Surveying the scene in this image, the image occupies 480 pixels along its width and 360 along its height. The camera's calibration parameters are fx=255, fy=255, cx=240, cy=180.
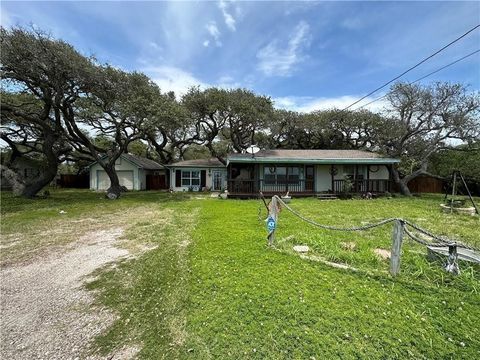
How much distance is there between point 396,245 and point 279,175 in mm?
12996

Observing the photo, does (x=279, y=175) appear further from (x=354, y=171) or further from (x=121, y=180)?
(x=121, y=180)

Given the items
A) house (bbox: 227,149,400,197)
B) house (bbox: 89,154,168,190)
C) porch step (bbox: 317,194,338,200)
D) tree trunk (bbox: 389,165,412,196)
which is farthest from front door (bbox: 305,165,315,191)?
house (bbox: 89,154,168,190)

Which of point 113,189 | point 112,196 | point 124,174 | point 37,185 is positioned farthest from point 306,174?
point 37,185

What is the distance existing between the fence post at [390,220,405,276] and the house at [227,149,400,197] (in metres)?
11.8

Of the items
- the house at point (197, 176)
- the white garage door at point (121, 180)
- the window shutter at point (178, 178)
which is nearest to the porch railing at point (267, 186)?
the house at point (197, 176)

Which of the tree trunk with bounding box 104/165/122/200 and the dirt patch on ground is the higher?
the tree trunk with bounding box 104/165/122/200

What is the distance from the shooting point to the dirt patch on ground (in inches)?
104

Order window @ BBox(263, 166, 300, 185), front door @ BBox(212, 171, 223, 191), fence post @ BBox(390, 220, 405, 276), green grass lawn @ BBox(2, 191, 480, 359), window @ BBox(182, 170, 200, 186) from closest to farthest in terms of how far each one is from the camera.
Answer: green grass lawn @ BBox(2, 191, 480, 359), fence post @ BBox(390, 220, 405, 276), window @ BBox(263, 166, 300, 185), window @ BBox(182, 170, 200, 186), front door @ BBox(212, 171, 223, 191)

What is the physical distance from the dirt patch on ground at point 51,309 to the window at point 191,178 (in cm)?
1666

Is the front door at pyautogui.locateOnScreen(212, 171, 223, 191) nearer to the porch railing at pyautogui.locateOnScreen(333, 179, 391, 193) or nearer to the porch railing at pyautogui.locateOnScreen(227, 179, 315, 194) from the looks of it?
the porch railing at pyautogui.locateOnScreen(227, 179, 315, 194)

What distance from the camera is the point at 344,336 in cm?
258

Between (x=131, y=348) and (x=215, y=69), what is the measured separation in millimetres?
20285

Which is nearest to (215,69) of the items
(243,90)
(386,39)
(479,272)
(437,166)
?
(243,90)

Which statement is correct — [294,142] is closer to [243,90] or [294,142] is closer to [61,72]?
[243,90]
